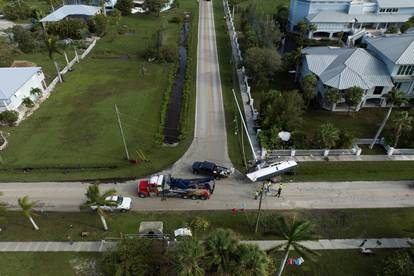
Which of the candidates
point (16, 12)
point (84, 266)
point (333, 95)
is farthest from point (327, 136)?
point (16, 12)

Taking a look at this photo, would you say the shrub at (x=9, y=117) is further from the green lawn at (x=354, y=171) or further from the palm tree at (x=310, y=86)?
the palm tree at (x=310, y=86)

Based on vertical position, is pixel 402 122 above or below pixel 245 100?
above

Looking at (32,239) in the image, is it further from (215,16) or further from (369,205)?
(215,16)

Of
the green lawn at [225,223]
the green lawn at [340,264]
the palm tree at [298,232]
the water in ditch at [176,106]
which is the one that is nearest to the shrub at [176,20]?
the water in ditch at [176,106]

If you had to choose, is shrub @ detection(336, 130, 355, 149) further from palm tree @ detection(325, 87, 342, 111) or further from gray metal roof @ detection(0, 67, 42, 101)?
gray metal roof @ detection(0, 67, 42, 101)

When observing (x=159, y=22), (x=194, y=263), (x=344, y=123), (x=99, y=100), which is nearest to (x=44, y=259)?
(x=194, y=263)

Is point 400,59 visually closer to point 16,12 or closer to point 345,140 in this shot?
point 345,140
